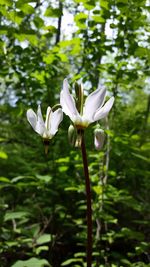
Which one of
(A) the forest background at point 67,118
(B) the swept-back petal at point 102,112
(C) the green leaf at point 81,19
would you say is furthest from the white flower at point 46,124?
(C) the green leaf at point 81,19

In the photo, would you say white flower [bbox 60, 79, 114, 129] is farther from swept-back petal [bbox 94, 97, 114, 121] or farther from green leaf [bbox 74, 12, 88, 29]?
green leaf [bbox 74, 12, 88, 29]

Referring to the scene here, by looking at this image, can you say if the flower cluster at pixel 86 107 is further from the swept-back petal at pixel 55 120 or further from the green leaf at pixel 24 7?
the green leaf at pixel 24 7

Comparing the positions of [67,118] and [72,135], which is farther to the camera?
[67,118]

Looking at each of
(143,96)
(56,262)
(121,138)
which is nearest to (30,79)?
(121,138)

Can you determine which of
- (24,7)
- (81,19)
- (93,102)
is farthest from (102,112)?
(81,19)

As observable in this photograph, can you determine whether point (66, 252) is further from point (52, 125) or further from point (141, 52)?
point (52, 125)

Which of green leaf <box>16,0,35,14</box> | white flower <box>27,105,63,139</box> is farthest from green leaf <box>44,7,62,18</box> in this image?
white flower <box>27,105,63,139</box>

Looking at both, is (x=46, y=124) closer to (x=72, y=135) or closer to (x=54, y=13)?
(x=72, y=135)

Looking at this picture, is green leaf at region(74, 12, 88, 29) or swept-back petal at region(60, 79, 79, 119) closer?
swept-back petal at region(60, 79, 79, 119)
